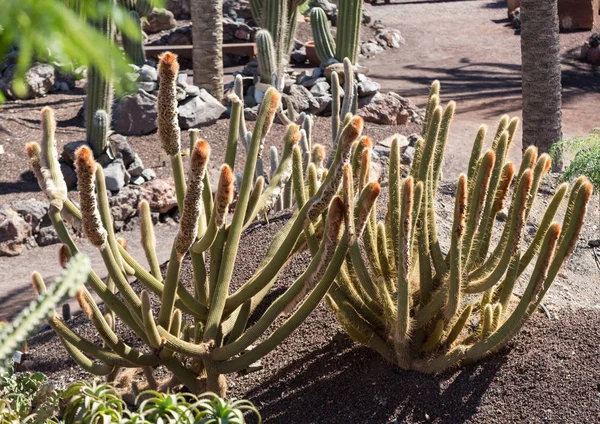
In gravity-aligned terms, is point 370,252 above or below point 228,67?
above

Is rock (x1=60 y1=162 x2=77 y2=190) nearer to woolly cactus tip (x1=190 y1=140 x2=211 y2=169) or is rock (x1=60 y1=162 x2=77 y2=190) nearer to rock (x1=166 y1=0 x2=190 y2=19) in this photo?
woolly cactus tip (x1=190 y1=140 x2=211 y2=169)

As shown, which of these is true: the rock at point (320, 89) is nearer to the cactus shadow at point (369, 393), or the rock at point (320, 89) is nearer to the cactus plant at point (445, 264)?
the cactus plant at point (445, 264)

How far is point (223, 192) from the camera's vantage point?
9.22 ft

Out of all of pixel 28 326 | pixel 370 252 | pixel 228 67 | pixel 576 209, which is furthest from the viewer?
pixel 228 67

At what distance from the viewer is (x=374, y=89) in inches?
466

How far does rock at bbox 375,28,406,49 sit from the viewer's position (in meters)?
17.2

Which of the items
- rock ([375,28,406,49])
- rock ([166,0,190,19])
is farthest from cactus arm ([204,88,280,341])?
rock ([166,0,190,19])

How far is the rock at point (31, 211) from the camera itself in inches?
314

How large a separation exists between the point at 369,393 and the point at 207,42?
28.2 ft

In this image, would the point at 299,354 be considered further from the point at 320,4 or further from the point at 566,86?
the point at 320,4

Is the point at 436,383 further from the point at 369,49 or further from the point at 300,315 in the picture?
the point at 369,49

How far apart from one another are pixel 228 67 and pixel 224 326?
40.5 feet

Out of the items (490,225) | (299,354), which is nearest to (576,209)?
(490,225)

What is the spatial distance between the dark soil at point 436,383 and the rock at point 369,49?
13.0m
